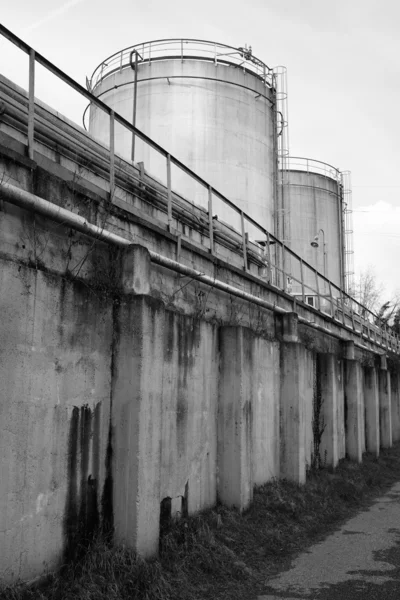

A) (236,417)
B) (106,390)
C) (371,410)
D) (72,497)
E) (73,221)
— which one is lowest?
(72,497)

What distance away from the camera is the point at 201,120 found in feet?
55.0

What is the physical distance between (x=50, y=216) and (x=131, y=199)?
3.33m

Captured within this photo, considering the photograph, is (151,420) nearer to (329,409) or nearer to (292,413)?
(292,413)

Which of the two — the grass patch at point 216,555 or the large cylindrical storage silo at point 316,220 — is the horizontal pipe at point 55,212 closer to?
the grass patch at point 216,555

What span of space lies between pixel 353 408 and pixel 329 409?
2.74 metres

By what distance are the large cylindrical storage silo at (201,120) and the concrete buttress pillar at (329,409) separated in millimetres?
4676

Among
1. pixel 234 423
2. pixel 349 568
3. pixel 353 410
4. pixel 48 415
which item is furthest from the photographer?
pixel 353 410

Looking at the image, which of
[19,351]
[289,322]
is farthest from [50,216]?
[289,322]

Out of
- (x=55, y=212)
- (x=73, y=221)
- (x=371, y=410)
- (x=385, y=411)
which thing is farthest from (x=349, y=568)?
(x=385, y=411)

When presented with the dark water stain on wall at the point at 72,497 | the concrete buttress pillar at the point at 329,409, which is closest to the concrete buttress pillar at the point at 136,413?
the dark water stain on wall at the point at 72,497

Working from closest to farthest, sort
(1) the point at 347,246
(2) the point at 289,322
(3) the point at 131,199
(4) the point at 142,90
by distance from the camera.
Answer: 1. (3) the point at 131,199
2. (2) the point at 289,322
3. (4) the point at 142,90
4. (1) the point at 347,246

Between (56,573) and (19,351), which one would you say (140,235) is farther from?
(56,573)

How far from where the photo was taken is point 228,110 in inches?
679

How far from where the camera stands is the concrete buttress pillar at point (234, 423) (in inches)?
340
